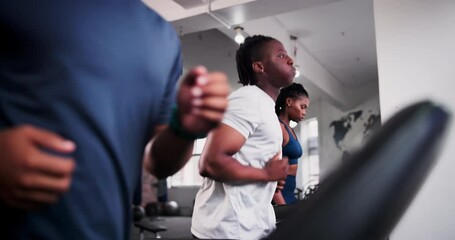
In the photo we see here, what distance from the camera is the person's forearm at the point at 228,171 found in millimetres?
1087

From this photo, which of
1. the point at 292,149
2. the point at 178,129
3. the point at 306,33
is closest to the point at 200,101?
the point at 178,129

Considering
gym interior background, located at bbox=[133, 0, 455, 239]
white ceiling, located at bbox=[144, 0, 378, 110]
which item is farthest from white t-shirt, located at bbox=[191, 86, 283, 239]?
white ceiling, located at bbox=[144, 0, 378, 110]

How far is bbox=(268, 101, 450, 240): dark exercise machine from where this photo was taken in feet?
1.31

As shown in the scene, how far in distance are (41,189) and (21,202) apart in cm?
3

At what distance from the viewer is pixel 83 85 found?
59 centimetres

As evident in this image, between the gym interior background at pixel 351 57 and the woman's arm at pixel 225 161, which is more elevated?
the gym interior background at pixel 351 57

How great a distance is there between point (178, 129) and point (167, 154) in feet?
0.37

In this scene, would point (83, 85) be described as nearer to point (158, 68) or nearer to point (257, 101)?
point (158, 68)

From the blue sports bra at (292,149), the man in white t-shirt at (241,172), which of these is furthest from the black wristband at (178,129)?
the blue sports bra at (292,149)

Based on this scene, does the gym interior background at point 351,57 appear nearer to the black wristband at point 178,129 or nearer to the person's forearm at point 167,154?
the person's forearm at point 167,154

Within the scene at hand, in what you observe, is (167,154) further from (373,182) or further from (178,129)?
(373,182)

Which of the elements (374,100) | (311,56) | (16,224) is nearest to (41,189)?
(16,224)

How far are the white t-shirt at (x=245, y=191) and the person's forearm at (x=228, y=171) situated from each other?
4cm

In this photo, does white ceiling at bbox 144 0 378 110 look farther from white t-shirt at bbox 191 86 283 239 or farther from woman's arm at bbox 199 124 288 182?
woman's arm at bbox 199 124 288 182
